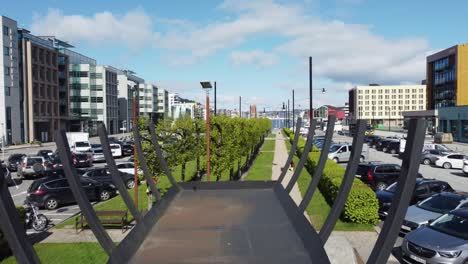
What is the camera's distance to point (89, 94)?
3780 inches

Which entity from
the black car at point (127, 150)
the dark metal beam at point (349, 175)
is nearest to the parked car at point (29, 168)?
the black car at point (127, 150)

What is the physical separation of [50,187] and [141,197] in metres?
4.03

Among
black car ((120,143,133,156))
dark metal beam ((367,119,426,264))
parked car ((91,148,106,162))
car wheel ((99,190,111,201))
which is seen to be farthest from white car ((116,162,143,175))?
dark metal beam ((367,119,426,264))

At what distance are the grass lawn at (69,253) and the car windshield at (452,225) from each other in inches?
339

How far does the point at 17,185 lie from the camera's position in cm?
2677

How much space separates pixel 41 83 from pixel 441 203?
7474cm

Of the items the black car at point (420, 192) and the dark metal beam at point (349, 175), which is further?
the black car at point (420, 192)

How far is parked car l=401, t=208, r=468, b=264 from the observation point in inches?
380

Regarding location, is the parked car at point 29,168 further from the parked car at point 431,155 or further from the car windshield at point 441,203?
the parked car at point 431,155

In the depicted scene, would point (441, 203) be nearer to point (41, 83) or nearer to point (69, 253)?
point (69, 253)

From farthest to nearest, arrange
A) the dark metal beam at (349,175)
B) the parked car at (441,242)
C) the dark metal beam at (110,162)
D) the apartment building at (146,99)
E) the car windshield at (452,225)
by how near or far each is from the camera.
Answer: the apartment building at (146,99)
the car windshield at (452,225)
the parked car at (441,242)
the dark metal beam at (110,162)
the dark metal beam at (349,175)

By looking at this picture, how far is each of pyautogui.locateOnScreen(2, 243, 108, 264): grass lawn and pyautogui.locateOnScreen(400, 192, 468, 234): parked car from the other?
9006 mm

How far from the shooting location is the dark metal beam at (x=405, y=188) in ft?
13.5

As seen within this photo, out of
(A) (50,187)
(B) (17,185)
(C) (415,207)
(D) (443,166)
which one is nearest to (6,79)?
(B) (17,185)
